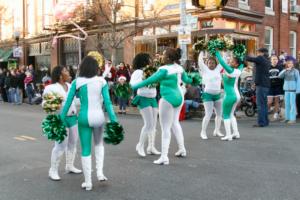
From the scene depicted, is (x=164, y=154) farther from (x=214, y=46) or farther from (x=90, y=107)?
(x=214, y=46)

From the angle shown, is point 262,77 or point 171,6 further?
point 171,6

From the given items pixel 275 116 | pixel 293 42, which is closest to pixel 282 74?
pixel 275 116

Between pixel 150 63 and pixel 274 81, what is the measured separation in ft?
22.5

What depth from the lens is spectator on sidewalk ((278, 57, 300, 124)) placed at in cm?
1267

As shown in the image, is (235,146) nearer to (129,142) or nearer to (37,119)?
(129,142)

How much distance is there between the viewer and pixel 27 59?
34844 mm

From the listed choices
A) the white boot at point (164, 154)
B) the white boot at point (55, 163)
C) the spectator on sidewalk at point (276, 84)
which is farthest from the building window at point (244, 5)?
the white boot at point (55, 163)

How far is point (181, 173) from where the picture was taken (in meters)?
6.91

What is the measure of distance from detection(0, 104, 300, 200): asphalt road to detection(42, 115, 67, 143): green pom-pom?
0.71 metres

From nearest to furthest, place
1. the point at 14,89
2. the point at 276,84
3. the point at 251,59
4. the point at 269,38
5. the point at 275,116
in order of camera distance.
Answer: the point at 251,59
the point at 275,116
the point at 276,84
the point at 14,89
the point at 269,38

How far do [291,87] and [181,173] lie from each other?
6869 millimetres

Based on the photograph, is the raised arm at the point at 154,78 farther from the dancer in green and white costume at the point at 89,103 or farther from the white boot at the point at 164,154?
the dancer in green and white costume at the point at 89,103

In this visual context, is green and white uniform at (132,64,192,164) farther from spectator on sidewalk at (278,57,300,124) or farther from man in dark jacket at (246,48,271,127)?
spectator on sidewalk at (278,57,300,124)

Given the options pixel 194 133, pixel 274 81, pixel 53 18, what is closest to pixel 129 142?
pixel 194 133
